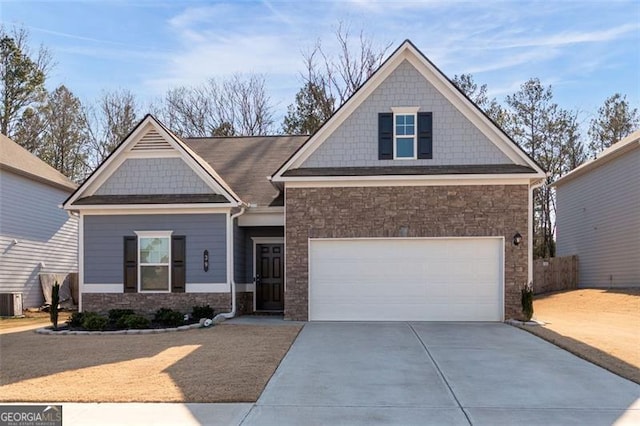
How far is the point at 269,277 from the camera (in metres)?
18.0

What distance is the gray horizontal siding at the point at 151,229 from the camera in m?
15.8

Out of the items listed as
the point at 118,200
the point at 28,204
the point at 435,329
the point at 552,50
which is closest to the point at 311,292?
the point at 435,329

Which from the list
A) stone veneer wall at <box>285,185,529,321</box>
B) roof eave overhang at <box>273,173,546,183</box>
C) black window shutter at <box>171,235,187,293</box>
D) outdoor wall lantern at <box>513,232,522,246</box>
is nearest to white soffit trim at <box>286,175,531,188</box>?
roof eave overhang at <box>273,173,546,183</box>

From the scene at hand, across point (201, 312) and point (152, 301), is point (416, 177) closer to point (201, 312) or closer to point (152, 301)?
point (201, 312)

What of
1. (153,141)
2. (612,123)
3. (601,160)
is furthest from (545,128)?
(153,141)

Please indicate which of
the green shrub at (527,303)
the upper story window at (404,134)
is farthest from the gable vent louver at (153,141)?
the green shrub at (527,303)

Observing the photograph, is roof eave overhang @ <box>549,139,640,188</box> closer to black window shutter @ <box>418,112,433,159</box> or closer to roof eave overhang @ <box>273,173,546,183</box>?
roof eave overhang @ <box>273,173,546,183</box>

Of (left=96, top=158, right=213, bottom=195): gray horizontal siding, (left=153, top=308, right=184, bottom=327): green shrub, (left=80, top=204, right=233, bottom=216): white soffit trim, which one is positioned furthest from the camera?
(left=96, top=158, right=213, bottom=195): gray horizontal siding

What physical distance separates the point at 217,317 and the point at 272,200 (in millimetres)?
3914

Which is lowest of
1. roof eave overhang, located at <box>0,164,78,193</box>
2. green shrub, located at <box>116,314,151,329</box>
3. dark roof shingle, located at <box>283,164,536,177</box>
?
green shrub, located at <box>116,314,151,329</box>

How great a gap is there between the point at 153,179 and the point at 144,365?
26.2 feet

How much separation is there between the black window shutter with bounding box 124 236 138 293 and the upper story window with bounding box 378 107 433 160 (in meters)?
7.24

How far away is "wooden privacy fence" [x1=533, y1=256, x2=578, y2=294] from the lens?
1013 inches

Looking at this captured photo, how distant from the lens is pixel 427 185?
49.5 ft
